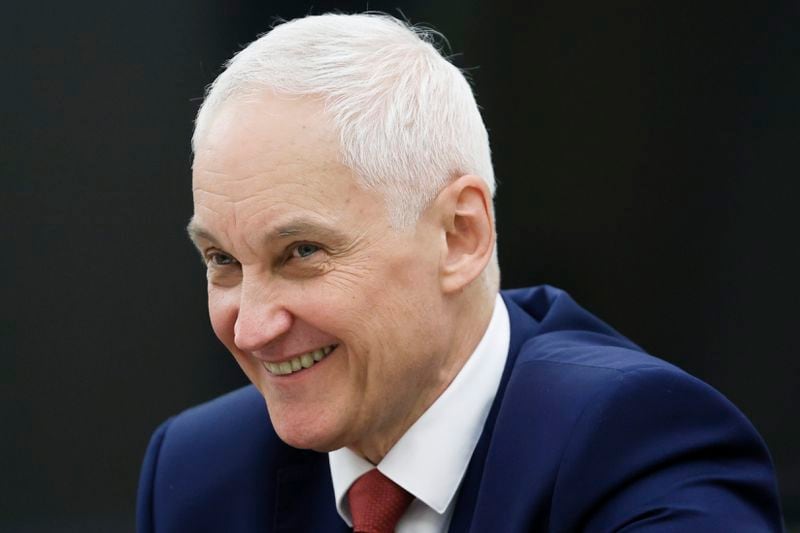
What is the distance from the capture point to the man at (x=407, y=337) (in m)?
2.25

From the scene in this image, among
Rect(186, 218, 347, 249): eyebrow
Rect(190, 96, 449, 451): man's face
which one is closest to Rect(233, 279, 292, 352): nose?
Rect(190, 96, 449, 451): man's face

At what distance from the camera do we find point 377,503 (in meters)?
2.59

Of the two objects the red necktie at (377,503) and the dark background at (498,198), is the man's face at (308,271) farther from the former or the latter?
the dark background at (498,198)

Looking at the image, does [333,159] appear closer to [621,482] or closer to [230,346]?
[230,346]

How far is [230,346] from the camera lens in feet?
8.22

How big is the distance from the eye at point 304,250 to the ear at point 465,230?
260mm

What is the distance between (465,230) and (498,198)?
2297mm

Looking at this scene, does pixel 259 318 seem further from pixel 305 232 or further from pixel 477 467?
pixel 477 467

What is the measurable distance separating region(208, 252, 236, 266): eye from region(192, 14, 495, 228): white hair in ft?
0.74

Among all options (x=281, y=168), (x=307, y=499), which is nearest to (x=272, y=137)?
(x=281, y=168)

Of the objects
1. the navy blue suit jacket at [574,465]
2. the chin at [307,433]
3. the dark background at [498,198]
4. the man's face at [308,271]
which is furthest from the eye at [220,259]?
the dark background at [498,198]

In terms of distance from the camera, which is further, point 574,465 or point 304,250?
point 304,250

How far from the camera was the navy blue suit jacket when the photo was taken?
221cm

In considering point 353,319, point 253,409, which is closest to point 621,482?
point 353,319
